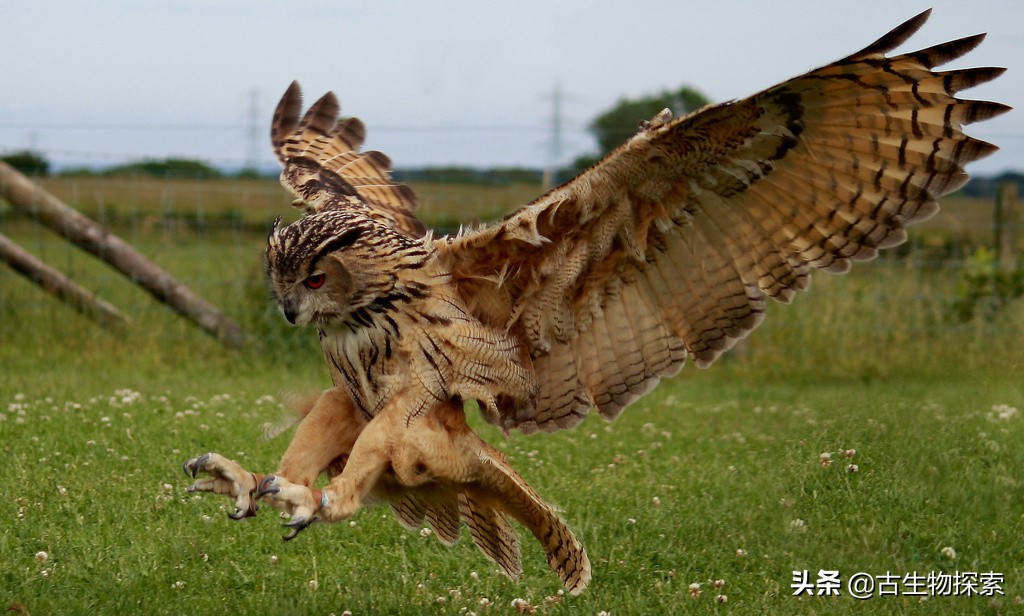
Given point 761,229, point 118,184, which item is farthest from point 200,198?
point 761,229

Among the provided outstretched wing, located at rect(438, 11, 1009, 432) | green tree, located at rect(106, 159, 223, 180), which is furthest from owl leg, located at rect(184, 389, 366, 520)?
green tree, located at rect(106, 159, 223, 180)

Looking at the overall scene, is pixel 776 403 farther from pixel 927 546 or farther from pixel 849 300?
pixel 927 546

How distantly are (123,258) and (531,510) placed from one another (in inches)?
Result: 268

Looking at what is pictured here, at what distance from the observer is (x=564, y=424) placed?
528 cm

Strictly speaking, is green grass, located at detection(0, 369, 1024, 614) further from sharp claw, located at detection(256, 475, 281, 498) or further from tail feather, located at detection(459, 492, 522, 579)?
sharp claw, located at detection(256, 475, 281, 498)

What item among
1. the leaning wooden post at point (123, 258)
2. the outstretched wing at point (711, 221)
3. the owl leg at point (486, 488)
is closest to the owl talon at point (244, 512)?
the owl leg at point (486, 488)

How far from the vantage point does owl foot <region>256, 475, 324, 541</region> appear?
417 cm

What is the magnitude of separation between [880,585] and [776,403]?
437 centimetres

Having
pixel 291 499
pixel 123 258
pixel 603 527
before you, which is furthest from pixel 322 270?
pixel 123 258

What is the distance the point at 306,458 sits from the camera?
4.76 m

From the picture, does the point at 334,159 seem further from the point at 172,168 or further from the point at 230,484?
the point at 172,168

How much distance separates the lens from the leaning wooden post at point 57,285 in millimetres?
10500

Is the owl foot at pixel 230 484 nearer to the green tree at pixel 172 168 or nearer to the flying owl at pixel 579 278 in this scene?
the flying owl at pixel 579 278

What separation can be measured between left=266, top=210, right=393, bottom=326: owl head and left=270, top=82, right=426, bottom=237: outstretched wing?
4.30 feet
